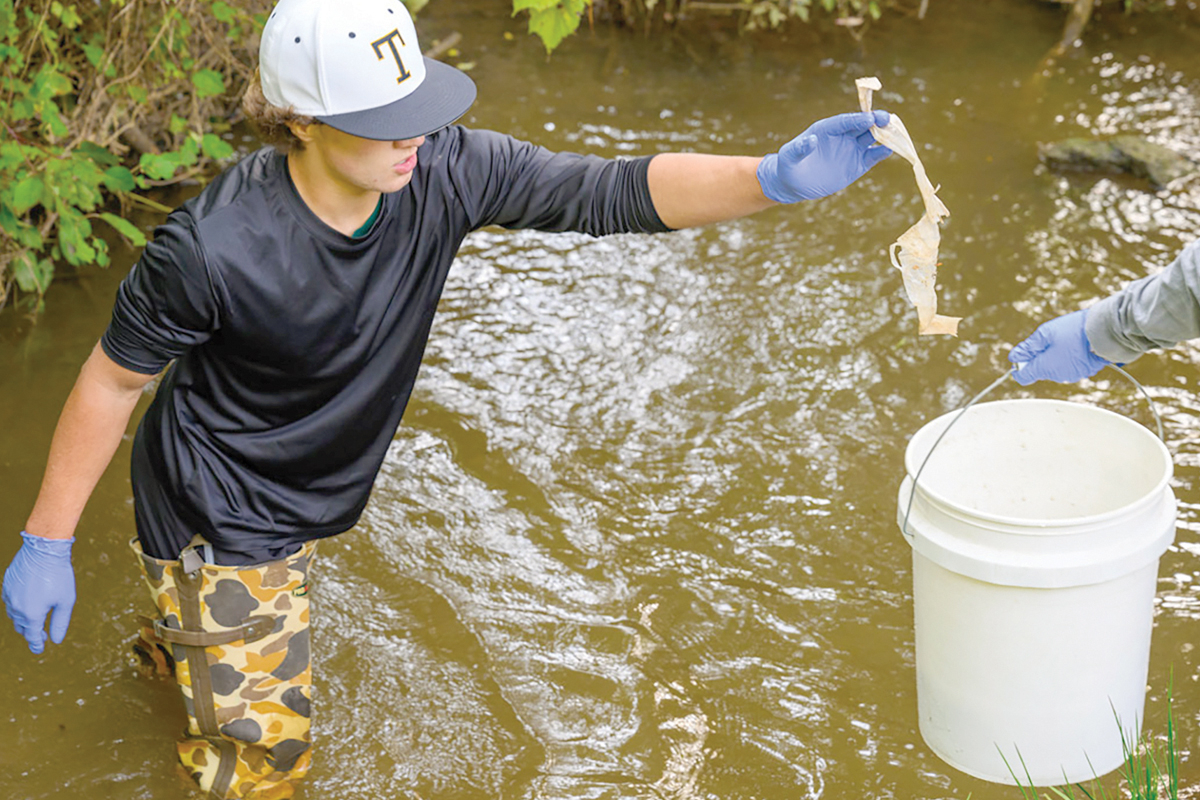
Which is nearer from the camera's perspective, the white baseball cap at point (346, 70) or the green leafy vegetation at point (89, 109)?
the white baseball cap at point (346, 70)

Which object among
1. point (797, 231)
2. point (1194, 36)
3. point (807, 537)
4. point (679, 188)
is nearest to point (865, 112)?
point (679, 188)

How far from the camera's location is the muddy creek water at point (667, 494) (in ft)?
8.14

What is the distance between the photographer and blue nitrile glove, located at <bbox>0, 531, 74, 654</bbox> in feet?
6.83

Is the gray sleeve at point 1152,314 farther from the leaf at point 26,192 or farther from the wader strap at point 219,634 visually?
the leaf at point 26,192

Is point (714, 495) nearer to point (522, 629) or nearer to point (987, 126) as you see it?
point (522, 629)

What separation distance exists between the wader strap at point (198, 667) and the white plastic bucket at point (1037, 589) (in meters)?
1.29

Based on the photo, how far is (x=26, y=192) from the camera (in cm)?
330

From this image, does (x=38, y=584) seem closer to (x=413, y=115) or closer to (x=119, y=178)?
(x=413, y=115)

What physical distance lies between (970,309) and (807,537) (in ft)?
4.27

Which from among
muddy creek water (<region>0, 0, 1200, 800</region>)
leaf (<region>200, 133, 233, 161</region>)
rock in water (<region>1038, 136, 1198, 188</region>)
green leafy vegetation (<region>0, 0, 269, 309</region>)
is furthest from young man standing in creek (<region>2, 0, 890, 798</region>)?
rock in water (<region>1038, 136, 1198, 188</region>)

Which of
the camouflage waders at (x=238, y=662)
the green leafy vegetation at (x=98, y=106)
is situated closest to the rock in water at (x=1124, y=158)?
the green leafy vegetation at (x=98, y=106)

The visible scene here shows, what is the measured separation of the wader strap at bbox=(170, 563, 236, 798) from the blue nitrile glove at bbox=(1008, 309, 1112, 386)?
1606 mm

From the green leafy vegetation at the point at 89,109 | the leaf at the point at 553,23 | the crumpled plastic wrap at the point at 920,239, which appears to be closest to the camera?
the crumpled plastic wrap at the point at 920,239

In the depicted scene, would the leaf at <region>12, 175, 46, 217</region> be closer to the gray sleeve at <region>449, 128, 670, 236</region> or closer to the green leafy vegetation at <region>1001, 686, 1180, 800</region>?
the gray sleeve at <region>449, 128, 670, 236</region>
